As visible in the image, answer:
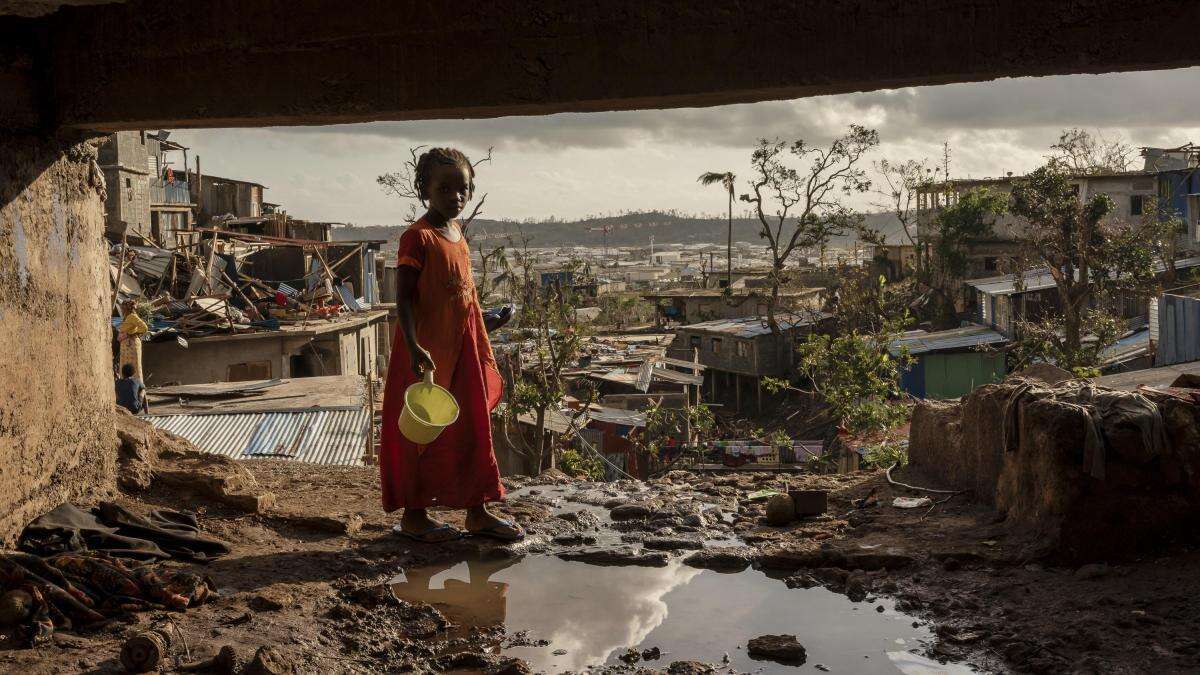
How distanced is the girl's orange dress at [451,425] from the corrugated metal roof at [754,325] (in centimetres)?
2586

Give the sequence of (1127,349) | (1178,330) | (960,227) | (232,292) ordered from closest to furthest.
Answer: (1178,330) < (1127,349) < (232,292) < (960,227)

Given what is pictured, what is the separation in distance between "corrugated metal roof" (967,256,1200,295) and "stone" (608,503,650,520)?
22.6 m

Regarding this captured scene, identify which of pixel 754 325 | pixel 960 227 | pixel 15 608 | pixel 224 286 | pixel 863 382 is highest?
pixel 960 227

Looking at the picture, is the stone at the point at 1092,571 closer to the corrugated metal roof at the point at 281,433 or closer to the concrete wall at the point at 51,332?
the concrete wall at the point at 51,332

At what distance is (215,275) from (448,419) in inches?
789

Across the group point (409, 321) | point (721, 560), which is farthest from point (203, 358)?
point (721, 560)

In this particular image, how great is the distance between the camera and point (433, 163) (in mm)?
4480

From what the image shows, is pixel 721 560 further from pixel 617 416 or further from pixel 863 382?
pixel 617 416

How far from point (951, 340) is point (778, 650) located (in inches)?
989

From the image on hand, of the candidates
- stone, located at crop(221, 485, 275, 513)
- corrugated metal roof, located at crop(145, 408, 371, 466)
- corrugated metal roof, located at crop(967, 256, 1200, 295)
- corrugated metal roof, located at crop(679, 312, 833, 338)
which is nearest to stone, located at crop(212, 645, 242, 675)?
stone, located at crop(221, 485, 275, 513)

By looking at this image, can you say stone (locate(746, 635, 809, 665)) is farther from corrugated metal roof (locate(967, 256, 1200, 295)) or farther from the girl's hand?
corrugated metal roof (locate(967, 256, 1200, 295))

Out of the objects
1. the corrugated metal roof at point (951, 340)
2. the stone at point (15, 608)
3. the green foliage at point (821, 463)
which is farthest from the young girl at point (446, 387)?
the corrugated metal roof at point (951, 340)

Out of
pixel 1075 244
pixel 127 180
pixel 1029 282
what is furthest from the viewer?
pixel 127 180

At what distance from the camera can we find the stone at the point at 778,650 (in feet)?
10.2
